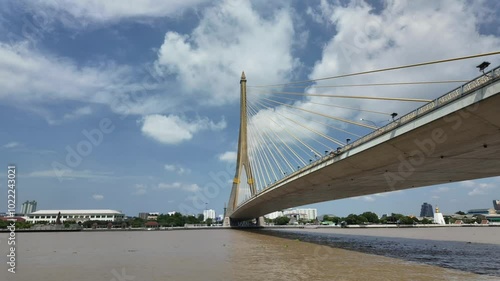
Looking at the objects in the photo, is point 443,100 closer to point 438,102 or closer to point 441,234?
point 438,102

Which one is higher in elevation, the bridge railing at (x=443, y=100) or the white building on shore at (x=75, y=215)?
the bridge railing at (x=443, y=100)

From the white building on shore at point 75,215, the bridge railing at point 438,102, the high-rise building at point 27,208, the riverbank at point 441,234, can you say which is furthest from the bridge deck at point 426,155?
the high-rise building at point 27,208

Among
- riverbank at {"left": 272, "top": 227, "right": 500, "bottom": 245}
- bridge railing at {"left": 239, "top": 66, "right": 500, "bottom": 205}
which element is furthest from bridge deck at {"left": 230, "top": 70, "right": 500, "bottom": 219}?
riverbank at {"left": 272, "top": 227, "right": 500, "bottom": 245}

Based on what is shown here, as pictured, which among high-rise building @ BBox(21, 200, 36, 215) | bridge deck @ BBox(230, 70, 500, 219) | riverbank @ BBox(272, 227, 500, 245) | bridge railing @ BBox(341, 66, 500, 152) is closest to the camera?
bridge railing @ BBox(341, 66, 500, 152)

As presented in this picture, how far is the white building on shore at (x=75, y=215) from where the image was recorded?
13862 cm

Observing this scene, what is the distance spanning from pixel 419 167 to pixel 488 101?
476 inches

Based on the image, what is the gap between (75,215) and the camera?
141 metres

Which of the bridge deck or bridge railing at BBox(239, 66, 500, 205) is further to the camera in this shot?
the bridge deck

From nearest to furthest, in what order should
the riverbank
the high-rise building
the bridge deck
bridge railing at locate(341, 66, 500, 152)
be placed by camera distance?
bridge railing at locate(341, 66, 500, 152), the bridge deck, the riverbank, the high-rise building

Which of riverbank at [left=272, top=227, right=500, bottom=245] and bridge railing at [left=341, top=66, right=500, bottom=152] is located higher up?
bridge railing at [left=341, top=66, right=500, bottom=152]

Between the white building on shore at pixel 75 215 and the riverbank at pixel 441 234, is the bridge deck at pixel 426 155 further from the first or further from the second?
the white building on shore at pixel 75 215

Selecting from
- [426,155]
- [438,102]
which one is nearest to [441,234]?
[426,155]

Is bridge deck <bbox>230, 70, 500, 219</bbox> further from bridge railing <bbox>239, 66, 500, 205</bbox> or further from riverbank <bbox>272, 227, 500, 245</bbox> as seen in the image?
riverbank <bbox>272, 227, 500, 245</bbox>

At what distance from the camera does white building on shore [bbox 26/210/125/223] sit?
455ft
